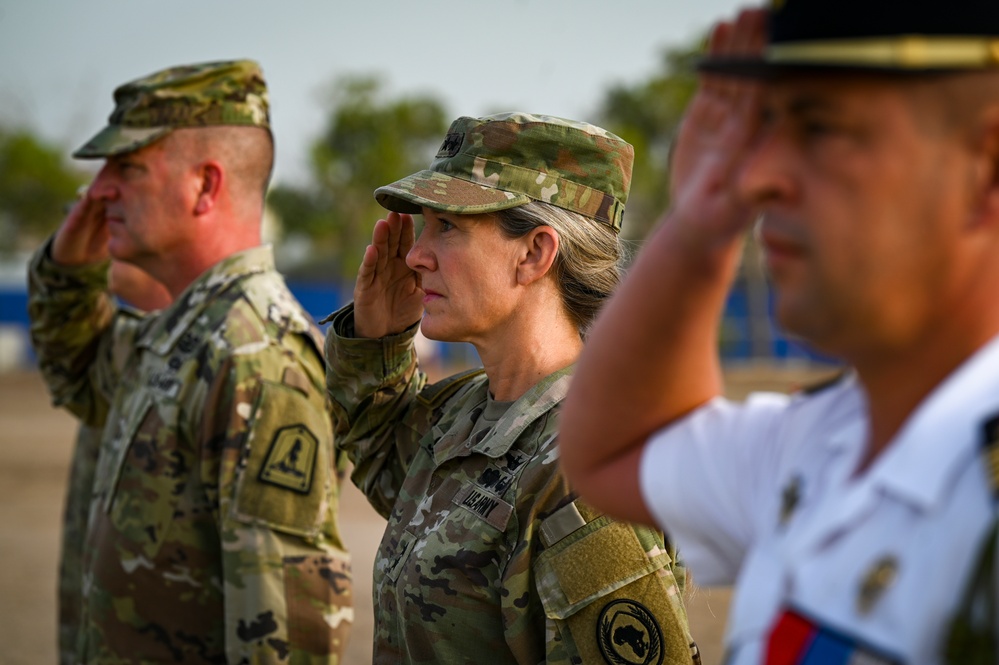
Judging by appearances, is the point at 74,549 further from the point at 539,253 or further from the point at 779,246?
the point at 779,246

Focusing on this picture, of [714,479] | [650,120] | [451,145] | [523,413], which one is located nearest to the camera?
[714,479]

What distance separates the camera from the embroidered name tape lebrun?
2.54 meters

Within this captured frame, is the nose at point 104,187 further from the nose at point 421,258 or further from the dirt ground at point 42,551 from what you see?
the dirt ground at point 42,551

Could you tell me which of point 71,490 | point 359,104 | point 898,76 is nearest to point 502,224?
point 898,76

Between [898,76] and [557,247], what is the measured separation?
5.57 feet

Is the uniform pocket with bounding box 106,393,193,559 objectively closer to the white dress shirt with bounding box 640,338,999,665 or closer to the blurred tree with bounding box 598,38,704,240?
the white dress shirt with bounding box 640,338,999,665

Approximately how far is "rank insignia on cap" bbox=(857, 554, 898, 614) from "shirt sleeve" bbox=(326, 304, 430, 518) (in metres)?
2.05

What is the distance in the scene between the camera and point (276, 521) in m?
3.34

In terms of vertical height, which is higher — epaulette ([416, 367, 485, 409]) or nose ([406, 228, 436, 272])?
nose ([406, 228, 436, 272])

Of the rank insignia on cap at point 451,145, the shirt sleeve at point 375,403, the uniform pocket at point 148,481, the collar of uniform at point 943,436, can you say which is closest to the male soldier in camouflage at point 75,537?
the uniform pocket at point 148,481

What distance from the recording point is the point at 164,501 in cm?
350

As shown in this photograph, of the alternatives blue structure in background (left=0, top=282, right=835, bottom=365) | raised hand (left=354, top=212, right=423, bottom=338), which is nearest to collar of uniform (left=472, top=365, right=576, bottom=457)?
raised hand (left=354, top=212, right=423, bottom=338)

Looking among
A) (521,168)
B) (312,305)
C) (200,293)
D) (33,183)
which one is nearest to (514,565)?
(521,168)

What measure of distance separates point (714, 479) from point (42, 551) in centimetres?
869
